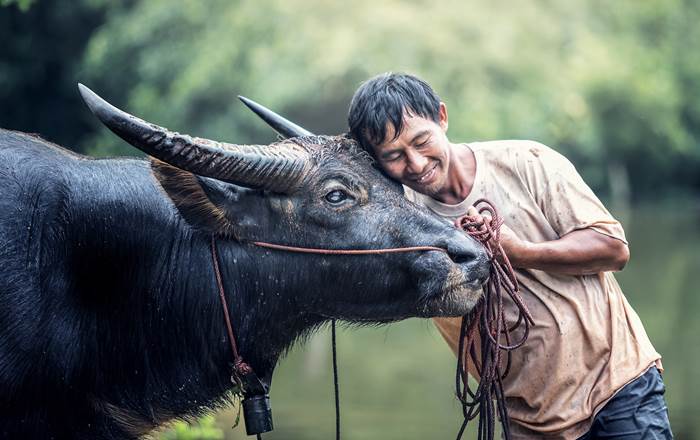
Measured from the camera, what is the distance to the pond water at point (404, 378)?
9953 mm

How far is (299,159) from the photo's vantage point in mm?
4055

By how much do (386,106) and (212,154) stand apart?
749 mm

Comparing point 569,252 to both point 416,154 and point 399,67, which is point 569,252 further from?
point 399,67

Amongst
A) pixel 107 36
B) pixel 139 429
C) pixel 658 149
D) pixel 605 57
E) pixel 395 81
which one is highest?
pixel 605 57

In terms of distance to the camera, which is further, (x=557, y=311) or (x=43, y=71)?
(x=43, y=71)

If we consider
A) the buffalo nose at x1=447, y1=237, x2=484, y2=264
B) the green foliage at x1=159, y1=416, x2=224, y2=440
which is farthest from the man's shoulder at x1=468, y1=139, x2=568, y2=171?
the green foliage at x1=159, y1=416, x2=224, y2=440

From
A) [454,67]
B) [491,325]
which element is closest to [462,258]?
[491,325]

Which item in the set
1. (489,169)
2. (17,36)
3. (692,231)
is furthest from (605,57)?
(489,169)

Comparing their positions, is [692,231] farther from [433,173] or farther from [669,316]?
[433,173]

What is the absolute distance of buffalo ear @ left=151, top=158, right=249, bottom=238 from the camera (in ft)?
12.7

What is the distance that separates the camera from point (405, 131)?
13.5 ft

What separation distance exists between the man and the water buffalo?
20cm

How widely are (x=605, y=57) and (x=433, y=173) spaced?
141 ft

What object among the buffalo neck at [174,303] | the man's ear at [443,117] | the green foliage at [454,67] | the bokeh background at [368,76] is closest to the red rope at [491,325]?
the man's ear at [443,117]
